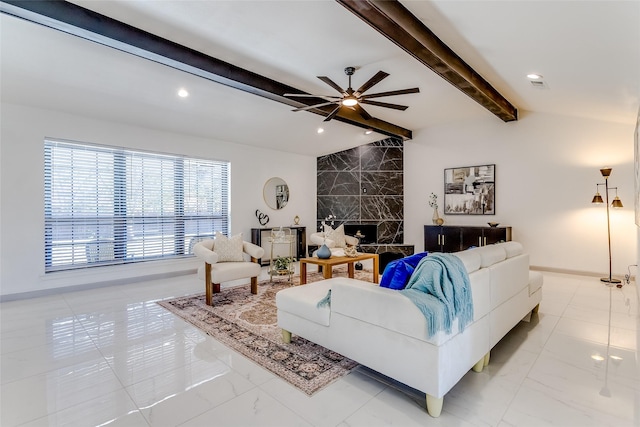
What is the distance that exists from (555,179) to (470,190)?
4.69 ft

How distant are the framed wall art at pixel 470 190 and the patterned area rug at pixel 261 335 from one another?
428 centimetres

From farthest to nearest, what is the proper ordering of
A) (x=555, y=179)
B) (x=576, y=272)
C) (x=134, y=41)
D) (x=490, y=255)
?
(x=555, y=179) < (x=576, y=272) < (x=134, y=41) < (x=490, y=255)

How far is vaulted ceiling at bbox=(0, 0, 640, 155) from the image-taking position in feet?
8.62

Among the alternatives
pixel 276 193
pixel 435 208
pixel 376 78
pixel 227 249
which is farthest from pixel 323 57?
pixel 435 208

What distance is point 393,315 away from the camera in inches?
75.9

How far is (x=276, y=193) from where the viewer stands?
7246 millimetres

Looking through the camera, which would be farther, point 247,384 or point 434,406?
point 247,384

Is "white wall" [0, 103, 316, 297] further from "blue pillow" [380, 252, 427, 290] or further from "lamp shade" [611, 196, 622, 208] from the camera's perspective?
"lamp shade" [611, 196, 622, 208]

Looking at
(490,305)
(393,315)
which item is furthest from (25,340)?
(490,305)

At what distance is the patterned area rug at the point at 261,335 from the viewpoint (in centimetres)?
229

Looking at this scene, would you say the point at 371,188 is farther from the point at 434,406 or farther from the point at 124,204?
the point at 434,406

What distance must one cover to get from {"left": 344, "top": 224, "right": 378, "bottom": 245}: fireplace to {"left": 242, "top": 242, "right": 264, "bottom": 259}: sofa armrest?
11.5ft

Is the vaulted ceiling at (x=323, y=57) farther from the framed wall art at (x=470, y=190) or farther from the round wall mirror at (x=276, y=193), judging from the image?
the round wall mirror at (x=276, y=193)

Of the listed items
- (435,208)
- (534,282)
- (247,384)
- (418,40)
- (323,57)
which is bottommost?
(247,384)
